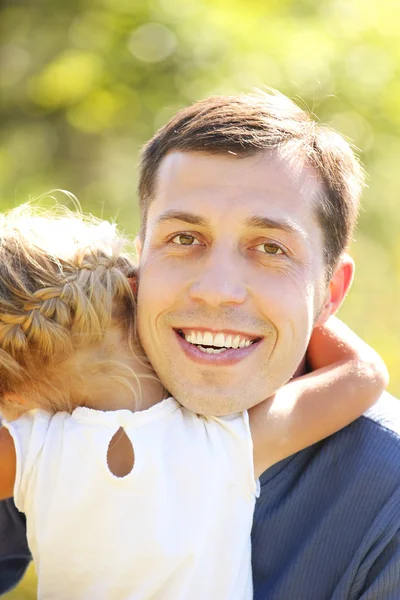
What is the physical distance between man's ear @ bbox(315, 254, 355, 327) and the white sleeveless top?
1.82ft


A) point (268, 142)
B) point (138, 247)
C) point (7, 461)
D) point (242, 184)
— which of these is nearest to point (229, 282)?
point (242, 184)

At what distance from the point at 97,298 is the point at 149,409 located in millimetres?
318

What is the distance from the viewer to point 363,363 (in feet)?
8.98

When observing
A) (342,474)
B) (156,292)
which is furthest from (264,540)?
(156,292)

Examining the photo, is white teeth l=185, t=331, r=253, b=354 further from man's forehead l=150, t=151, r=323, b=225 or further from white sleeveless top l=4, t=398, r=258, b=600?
man's forehead l=150, t=151, r=323, b=225

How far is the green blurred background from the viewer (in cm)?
477

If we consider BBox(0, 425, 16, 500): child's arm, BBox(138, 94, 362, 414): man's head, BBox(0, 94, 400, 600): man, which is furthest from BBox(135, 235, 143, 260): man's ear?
BBox(0, 425, 16, 500): child's arm

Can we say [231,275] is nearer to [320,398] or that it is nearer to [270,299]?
[270,299]

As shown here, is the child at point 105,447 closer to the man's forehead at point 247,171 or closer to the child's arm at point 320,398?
the child's arm at point 320,398

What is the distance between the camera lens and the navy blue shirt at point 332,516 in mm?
2570

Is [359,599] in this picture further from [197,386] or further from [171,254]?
[171,254]

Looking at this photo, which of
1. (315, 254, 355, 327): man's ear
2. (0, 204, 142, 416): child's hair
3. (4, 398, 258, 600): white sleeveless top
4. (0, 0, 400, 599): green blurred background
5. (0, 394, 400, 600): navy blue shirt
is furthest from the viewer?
(0, 0, 400, 599): green blurred background

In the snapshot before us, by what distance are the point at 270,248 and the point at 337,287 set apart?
15.9 inches

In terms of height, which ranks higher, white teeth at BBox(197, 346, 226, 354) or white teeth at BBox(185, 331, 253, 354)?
white teeth at BBox(185, 331, 253, 354)
